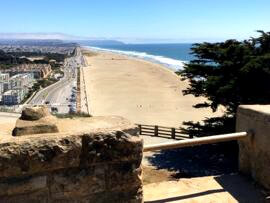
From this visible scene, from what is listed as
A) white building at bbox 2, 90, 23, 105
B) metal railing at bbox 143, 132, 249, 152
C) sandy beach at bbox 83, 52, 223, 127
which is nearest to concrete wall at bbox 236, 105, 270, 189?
metal railing at bbox 143, 132, 249, 152

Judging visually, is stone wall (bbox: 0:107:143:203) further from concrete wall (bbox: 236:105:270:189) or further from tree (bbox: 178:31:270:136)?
tree (bbox: 178:31:270:136)

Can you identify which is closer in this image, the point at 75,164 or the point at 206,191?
the point at 75,164

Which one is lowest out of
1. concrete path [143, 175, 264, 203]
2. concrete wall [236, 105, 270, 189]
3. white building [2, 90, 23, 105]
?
white building [2, 90, 23, 105]

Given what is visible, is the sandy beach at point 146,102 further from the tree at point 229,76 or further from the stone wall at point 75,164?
the stone wall at point 75,164

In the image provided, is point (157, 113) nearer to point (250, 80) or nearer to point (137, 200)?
point (250, 80)

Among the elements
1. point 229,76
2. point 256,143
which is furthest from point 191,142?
point 229,76

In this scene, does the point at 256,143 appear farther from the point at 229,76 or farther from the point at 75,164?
the point at 229,76
